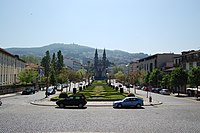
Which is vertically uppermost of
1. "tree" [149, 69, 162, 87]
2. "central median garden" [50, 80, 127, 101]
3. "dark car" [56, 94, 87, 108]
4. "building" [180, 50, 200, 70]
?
"building" [180, 50, 200, 70]

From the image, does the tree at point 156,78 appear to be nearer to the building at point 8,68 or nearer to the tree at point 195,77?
the tree at point 195,77

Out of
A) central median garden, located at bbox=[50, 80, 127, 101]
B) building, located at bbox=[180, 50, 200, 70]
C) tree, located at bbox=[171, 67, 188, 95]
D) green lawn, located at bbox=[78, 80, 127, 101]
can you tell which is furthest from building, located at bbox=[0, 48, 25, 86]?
building, located at bbox=[180, 50, 200, 70]

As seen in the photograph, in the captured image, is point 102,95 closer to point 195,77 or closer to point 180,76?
point 195,77

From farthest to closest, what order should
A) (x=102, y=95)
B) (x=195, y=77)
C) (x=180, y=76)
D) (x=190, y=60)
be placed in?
(x=190, y=60)
(x=180, y=76)
(x=195, y=77)
(x=102, y=95)

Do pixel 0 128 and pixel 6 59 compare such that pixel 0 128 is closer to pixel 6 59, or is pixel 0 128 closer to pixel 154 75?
pixel 6 59

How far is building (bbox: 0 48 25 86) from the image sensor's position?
75.4 metres

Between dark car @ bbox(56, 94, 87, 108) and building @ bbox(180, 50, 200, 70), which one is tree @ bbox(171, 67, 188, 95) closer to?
building @ bbox(180, 50, 200, 70)

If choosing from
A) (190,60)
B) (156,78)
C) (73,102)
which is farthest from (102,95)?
(156,78)

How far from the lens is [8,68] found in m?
83.1

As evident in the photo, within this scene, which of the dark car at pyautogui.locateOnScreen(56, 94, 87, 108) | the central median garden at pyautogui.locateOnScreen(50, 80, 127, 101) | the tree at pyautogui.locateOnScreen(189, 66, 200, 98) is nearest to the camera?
the dark car at pyautogui.locateOnScreen(56, 94, 87, 108)

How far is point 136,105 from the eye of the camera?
37250 mm

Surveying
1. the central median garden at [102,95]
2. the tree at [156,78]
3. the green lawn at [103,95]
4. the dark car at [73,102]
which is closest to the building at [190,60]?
the tree at [156,78]

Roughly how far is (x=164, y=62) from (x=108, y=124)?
100962 mm

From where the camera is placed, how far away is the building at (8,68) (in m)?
75.4
